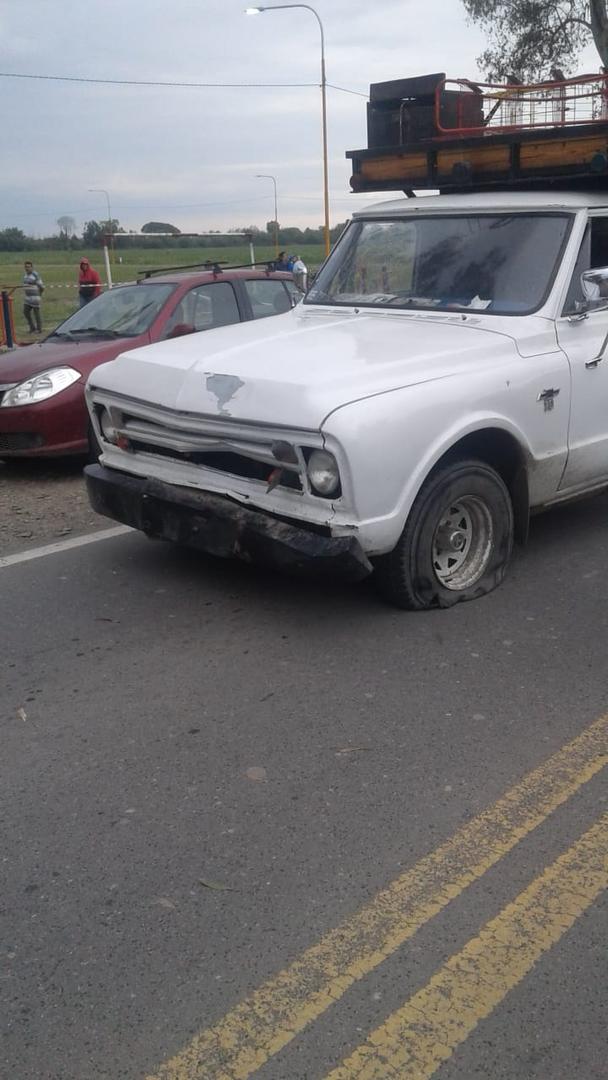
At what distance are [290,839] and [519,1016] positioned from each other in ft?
3.02

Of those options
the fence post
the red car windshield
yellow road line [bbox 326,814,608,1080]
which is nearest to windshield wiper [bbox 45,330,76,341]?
the red car windshield

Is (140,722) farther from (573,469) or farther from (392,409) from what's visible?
(573,469)

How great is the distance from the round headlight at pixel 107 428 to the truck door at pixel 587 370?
7.67 feet

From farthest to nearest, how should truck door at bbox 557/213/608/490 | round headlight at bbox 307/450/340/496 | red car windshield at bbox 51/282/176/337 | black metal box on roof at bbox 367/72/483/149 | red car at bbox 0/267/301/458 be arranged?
red car windshield at bbox 51/282/176/337, red car at bbox 0/267/301/458, black metal box on roof at bbox 367/72/483/149, truck door at bbox 557/213/608/490, round headlight at bbox 307/450/340/496

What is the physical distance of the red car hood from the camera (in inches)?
309

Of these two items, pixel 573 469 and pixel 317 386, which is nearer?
pixel 317 386

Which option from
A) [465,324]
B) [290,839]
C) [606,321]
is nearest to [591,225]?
[606,321]

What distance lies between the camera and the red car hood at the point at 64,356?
7852mm

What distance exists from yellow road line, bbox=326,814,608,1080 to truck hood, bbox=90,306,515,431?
2022 millimetres

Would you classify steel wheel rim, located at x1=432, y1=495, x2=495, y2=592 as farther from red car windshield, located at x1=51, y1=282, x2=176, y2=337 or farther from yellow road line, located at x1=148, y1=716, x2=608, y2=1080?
red car windshield, located at x1=51, y1=282, x2=176, y2=337

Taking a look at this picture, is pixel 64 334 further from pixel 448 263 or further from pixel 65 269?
pixel 65 269

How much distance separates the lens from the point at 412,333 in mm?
5117

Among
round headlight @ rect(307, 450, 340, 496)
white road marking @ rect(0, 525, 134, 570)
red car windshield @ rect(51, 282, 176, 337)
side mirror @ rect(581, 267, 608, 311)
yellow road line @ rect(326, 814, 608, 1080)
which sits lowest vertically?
yellow road line @ rect(326, 814, 608, 1080)

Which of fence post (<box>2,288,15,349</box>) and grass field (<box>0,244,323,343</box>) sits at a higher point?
fence post (<box>2,288,15,349</box>)
